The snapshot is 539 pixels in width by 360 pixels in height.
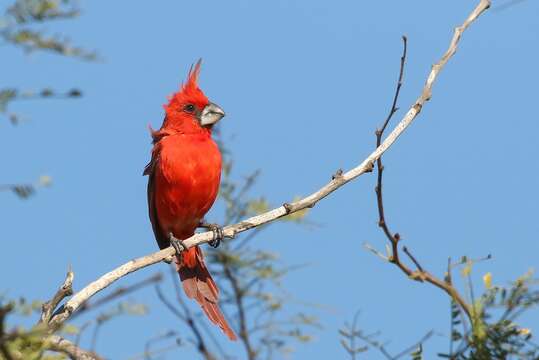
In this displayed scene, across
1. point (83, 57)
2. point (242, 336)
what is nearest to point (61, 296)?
point (83, 57)

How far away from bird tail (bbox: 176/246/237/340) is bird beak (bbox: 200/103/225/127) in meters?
0.84

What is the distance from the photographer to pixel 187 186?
5230 mm

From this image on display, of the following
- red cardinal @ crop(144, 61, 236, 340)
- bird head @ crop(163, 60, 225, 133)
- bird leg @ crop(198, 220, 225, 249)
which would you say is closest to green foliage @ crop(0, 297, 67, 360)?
bird leg @ crop(198, 220, 225, 249)

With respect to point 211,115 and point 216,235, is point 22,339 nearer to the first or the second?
point 216,235

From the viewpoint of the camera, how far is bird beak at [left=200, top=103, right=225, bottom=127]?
5684mm

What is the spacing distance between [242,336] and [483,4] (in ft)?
5.50

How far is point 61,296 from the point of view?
3.13m

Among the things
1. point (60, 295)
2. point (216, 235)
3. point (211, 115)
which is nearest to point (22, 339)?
point (60, 295)

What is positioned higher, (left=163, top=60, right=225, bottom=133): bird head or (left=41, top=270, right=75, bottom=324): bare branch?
(left=163, top=60, right=225, bottom=133): bird head

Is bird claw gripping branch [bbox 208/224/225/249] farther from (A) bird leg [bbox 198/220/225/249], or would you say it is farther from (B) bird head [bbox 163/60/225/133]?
(B) bird head [bbox 163/60/225/133]

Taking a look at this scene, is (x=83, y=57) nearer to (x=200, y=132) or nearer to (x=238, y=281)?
(x=238, y=281)

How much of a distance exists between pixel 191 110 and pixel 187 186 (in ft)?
2.43

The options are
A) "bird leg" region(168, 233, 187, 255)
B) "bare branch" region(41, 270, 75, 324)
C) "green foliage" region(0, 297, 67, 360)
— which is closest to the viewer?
"green foliage" region(0, 297, 67, 360)

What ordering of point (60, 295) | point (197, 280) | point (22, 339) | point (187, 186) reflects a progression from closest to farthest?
1. point (22, 339)
2. point (60, 295)
3. point (187, 186)
4. point (197, 280)
